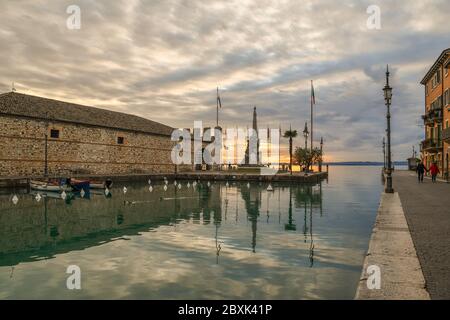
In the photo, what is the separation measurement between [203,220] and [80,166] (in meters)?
31.8

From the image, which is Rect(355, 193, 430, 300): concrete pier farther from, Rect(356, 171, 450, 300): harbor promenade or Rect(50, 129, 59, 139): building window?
Rect(50, 129, 59, 139): building window

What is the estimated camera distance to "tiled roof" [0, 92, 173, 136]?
123ft

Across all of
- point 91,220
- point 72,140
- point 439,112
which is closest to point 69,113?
point 72,140

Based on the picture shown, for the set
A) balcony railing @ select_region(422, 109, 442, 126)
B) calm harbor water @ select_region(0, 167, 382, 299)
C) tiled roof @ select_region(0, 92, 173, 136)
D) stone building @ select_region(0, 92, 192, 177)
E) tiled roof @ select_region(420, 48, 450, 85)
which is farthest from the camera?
balcony railing @ select_region(422, 109, 442, 126)

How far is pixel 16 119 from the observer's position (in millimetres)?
36188

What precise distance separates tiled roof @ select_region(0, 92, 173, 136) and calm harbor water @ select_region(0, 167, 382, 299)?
23315mm

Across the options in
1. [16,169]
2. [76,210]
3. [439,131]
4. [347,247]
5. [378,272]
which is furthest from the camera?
[439,131]

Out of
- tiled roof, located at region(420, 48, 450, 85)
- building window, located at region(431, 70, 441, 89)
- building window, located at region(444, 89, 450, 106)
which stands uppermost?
tiled roof, located at region(420, 48, 450, 85)

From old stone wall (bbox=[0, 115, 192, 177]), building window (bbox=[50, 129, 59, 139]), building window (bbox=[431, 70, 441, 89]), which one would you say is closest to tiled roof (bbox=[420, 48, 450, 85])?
building window (bbox=[431, 70, 441, 89])

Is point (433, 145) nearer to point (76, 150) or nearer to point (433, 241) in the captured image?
point (433, 241)

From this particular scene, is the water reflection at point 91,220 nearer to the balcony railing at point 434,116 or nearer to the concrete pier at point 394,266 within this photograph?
the concrete pier at point 394,266

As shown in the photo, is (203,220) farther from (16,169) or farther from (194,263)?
(16,169)

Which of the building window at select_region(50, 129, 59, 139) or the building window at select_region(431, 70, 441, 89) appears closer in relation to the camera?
the building window at select_region(50, 129, 59, 139)
